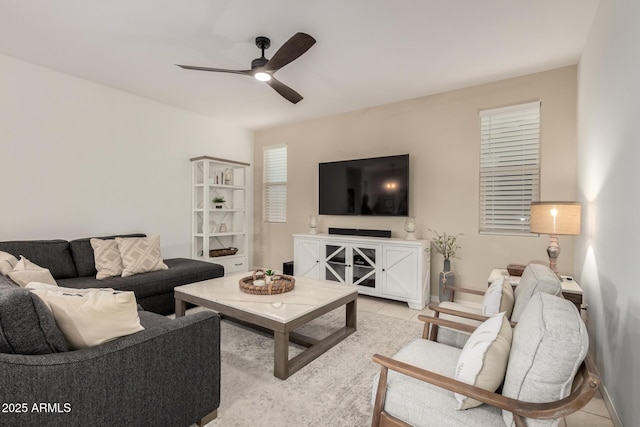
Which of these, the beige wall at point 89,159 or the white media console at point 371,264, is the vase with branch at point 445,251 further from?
the beige wall at point 89,159

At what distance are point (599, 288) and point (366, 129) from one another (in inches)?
128

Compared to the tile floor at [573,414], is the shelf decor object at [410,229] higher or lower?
higher

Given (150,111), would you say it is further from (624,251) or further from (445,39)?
(624,251)

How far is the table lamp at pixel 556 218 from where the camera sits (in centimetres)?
243

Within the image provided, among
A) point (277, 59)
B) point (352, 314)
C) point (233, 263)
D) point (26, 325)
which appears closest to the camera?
point (26, 325)

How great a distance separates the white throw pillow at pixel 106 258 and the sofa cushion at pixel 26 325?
2.22 m

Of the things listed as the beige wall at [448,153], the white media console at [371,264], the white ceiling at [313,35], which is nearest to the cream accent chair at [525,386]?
the white ceiling at [313,35]

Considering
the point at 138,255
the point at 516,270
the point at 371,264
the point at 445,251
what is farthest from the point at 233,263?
the point at 516,270

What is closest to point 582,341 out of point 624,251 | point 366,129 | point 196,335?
point 624,251

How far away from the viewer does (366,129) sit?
455 cm

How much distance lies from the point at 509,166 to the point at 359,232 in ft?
6.53

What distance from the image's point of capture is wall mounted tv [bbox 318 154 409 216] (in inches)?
162

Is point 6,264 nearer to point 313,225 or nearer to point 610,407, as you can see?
point 313,225

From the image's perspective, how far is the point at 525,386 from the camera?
112 cm
